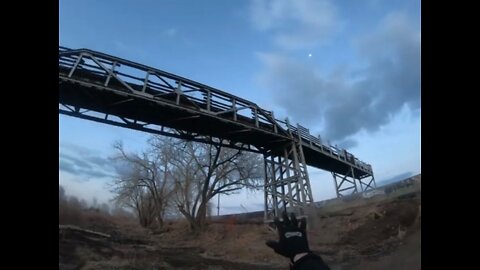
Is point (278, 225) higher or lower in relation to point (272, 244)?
higher

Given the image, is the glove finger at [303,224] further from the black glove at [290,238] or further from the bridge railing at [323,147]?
the bridge railing at [323,147]

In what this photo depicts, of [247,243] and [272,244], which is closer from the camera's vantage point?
[272,244]

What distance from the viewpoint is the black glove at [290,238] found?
6.47 feet

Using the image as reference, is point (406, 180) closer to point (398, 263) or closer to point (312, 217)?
point (398, 263)

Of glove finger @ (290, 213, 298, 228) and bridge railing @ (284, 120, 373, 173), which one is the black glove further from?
bridge railing @ (284, 120, 373, 173)

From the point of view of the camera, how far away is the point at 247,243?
2396 mm

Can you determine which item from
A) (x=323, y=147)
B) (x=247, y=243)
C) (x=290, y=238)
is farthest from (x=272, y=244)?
(x=323, y=147)

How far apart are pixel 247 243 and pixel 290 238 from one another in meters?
0.41

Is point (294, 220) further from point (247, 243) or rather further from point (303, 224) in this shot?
point (247, 243)

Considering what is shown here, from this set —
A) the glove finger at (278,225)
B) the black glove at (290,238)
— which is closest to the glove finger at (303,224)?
the black glove at (290,238)

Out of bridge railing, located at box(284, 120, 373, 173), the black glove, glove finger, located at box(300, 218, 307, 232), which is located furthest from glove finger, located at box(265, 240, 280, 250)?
bridge railing, located at box(284, 120, 373, 173)

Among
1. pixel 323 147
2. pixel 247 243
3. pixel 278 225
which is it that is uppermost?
pixel 323 147
